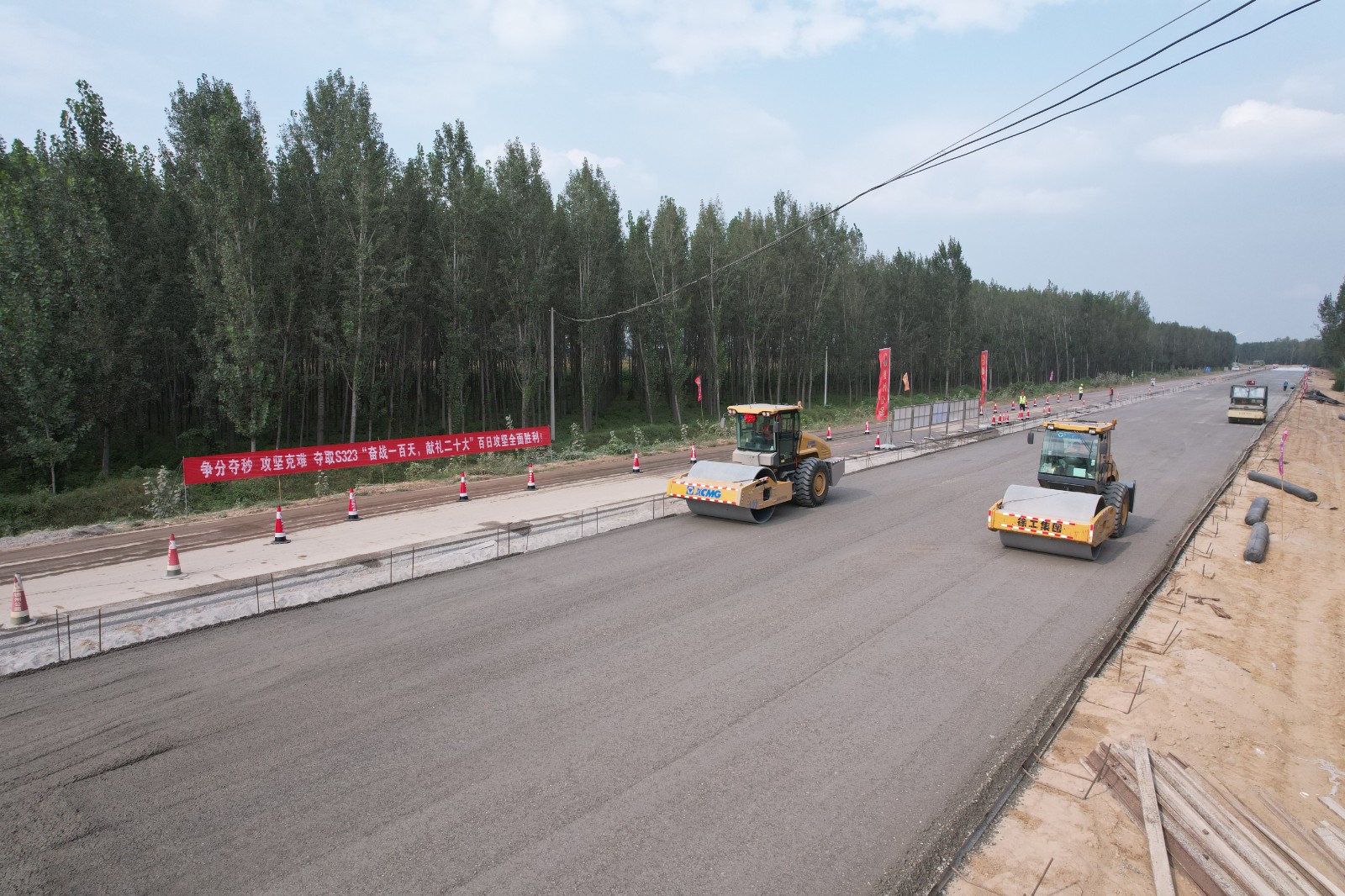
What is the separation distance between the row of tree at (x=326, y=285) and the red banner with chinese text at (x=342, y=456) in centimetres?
436

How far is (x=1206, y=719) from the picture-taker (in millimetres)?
7129

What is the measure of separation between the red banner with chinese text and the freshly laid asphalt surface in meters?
11.6

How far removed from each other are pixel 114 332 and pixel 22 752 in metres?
30.8

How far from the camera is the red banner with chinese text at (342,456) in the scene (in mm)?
19562

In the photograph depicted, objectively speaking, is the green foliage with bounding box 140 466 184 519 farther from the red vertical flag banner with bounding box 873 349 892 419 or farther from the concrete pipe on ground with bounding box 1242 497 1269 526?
the concrete pipe on ground with bounding box 1242 497 1269 526

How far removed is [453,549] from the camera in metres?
13.3

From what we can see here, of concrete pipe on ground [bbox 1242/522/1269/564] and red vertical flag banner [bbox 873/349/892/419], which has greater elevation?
red vertical flag banner [bbox 873/349/892/419]

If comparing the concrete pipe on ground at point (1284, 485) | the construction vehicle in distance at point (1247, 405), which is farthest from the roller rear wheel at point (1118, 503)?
the construction vehicle in distance at point (1247, 405)

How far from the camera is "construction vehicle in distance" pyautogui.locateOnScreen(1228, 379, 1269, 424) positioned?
3716 cm

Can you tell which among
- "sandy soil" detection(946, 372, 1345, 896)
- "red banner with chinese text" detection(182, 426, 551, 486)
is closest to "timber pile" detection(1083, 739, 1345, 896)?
"sandy soil" detection(946, 372, 1345, 896)

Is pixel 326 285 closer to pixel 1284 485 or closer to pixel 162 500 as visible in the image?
pixel 162 500

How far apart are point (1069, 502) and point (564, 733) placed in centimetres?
1007

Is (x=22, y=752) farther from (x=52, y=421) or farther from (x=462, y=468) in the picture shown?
(x=52, y=421)

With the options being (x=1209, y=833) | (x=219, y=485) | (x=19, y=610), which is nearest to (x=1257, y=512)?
(x=1209, y=833)
